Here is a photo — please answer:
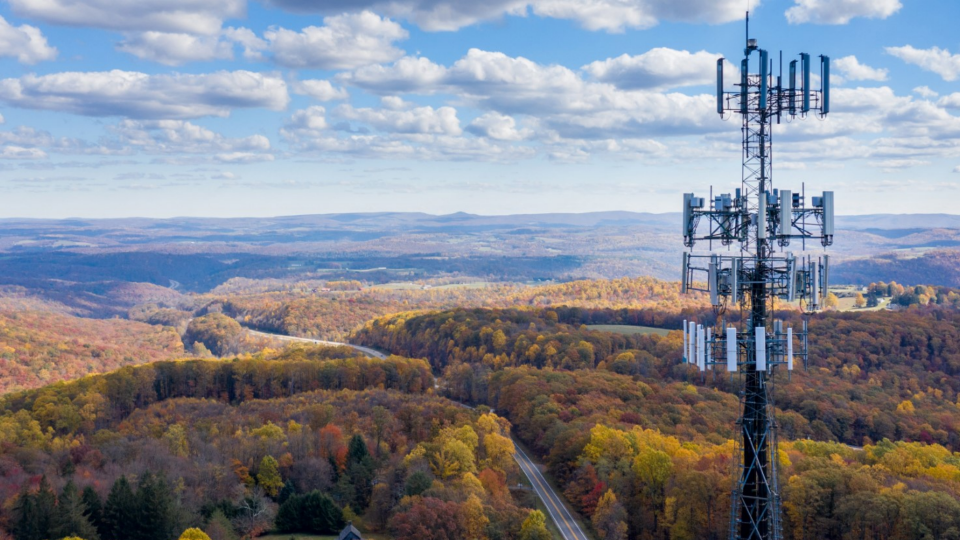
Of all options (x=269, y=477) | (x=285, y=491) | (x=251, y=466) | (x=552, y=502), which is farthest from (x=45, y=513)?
(x=552, y=502)

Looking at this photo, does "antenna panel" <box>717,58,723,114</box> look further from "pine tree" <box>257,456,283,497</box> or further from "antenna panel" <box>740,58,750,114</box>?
"pine tree" <box>257,456,283,497</box>

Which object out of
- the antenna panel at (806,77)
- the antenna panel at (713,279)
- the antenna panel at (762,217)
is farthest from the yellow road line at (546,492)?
the antenna panel at (806,77)

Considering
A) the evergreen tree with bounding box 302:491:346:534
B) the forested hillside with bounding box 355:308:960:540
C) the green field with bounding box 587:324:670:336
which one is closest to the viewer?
the forested hillside with bounding box 355:308:960:540

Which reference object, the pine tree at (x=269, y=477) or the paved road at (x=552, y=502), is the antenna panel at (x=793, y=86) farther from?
the pine tree at (x=269, y=477)

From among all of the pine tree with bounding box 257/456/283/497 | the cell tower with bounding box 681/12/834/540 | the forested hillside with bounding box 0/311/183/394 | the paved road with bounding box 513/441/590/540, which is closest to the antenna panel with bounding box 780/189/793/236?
the cell tower with bounding box 681/12/834/540

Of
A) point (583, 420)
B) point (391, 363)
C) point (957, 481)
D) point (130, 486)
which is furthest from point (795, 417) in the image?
point (130, 486)

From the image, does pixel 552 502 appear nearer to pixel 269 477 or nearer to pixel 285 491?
pixel 285 491
